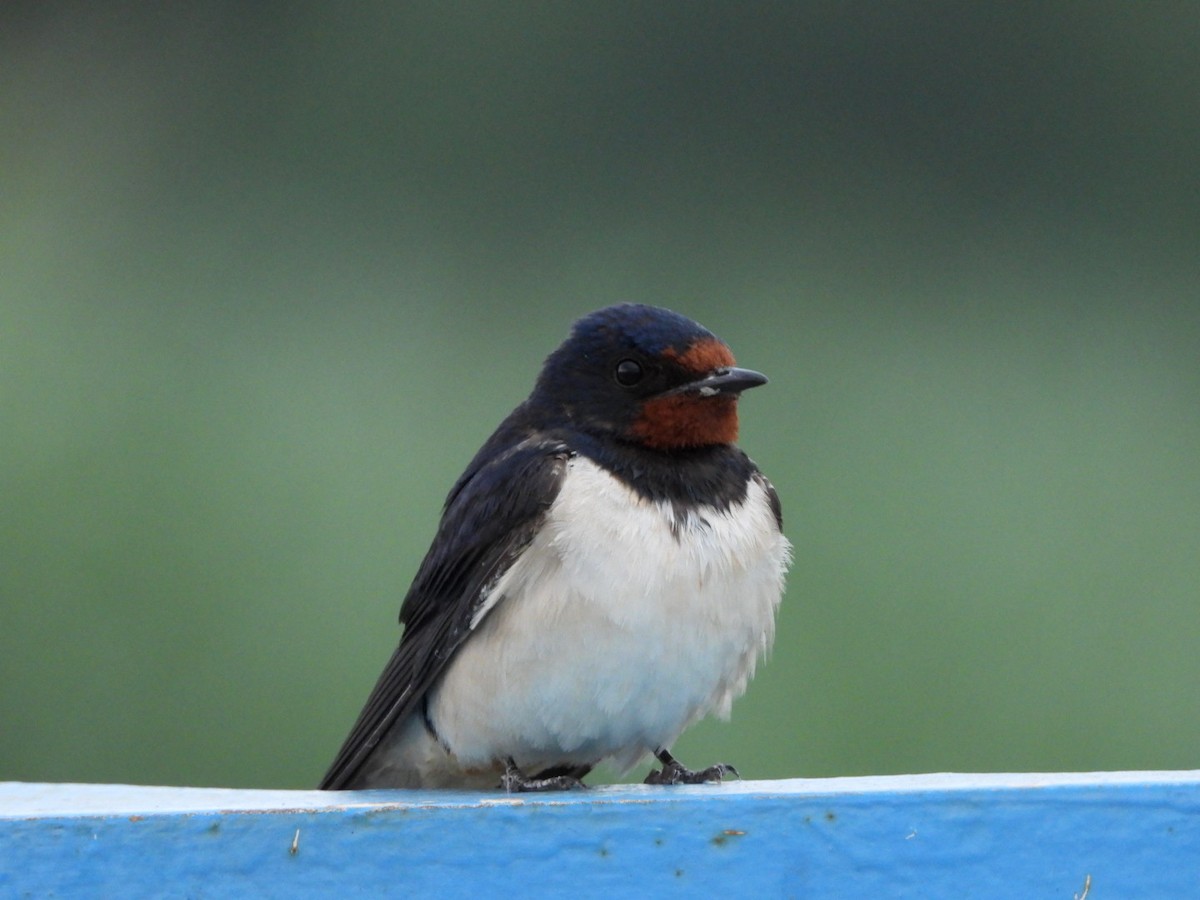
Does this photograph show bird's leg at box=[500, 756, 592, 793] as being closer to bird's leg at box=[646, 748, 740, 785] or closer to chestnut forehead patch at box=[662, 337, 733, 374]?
bird's leg at box=[646, 748, 740, 785]

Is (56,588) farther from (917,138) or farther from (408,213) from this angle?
(917,138)

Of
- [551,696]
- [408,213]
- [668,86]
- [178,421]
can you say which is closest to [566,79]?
[668,86]

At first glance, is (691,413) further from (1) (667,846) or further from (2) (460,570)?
(1) (667,846)

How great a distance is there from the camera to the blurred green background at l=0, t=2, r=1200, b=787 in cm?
232

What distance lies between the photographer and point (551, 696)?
133 cm

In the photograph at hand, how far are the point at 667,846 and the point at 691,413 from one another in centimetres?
52

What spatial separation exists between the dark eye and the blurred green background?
700 millimetres

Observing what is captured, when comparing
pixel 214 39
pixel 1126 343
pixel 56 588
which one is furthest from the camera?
pixel 214 39

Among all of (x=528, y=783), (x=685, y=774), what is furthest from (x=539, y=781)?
(x=685, y=774)

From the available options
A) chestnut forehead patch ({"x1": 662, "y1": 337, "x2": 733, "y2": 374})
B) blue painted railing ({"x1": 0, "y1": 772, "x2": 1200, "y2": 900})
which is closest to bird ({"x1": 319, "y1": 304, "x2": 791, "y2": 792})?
chestnut forehead patch ({"x1": 662, "y1": 337, "x2": 733, "y2": 374})

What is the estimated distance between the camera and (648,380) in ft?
4.63

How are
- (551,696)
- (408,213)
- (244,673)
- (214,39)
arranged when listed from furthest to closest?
1. (214,39)
2. (408,213)
3. (244,673)
4. (551,696)

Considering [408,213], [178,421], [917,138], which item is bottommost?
[178,421]

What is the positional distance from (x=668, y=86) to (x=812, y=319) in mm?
1051
